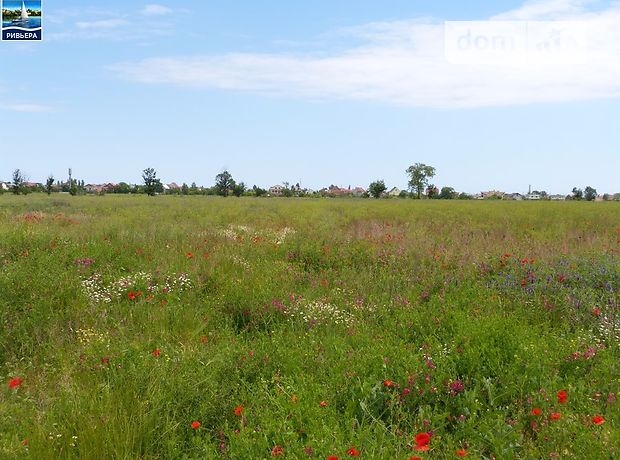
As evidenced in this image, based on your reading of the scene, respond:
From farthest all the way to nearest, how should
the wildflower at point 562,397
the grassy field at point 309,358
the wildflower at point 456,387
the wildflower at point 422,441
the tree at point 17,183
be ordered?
the tree at point 17,183 → the wildflower at point 456,387 → the wildflower at point 562,397 → the grassy field at point 309,358 → the wildflower at point 422,441

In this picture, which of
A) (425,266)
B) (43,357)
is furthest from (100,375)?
(425,266)

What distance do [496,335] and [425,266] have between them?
336 centimetres

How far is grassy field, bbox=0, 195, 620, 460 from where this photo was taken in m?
2.66

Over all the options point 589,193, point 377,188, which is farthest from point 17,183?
point 589,193

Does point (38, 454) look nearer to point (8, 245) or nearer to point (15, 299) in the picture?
point (15, 299)

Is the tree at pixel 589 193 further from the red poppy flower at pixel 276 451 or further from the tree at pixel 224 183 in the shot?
the red poppy flower at pixel 276 451

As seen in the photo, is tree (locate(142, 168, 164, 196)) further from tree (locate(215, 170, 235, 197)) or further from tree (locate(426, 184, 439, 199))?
tree (locate(426, 184, 439, 199))

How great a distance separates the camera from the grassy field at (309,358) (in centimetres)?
266

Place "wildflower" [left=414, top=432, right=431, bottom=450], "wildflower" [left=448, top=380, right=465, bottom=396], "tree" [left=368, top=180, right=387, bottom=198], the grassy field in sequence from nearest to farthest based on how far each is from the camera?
"wildflower" [left=414, top=432, right=431, bottom=450] → the grassy field → "wildflower" [left=448, top=380, right=465, bottom=396] → "tree" [left=368, top=180, right=387, bottom=198]

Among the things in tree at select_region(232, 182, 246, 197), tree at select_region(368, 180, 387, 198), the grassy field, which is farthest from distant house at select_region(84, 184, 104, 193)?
the grassy field

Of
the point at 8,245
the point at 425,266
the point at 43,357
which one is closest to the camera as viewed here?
the point at 43,357

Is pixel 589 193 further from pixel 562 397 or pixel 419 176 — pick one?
pixel 562 397

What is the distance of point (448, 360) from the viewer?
3465 millimetres

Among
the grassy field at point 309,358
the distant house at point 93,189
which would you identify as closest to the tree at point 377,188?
the distant house at point 93,189
